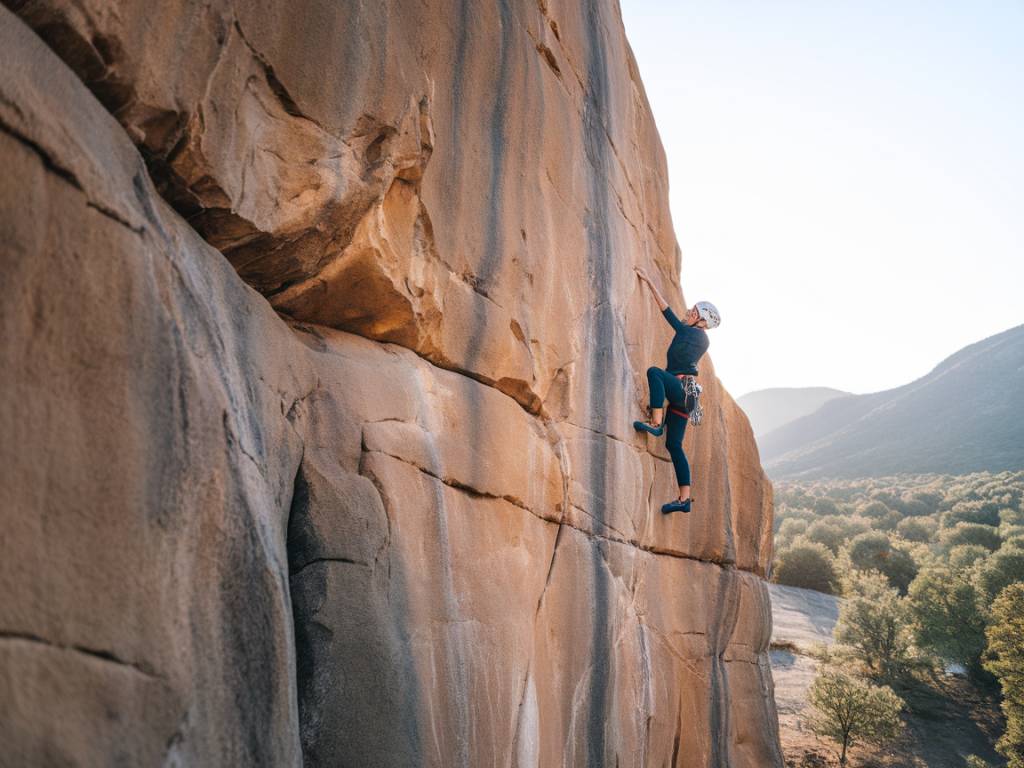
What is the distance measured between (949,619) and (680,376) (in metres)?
27.4

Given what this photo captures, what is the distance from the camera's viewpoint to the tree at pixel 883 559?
4078 cm

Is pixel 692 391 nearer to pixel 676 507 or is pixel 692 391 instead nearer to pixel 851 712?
pixel 676 507

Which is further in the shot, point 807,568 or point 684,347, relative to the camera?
point 807,568

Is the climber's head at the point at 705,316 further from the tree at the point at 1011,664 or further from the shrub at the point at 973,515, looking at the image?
the shrub at the point at 973,515

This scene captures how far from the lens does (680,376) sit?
31.7 ft

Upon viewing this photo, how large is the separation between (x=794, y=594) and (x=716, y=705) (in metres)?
31.4

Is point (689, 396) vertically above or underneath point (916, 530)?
above

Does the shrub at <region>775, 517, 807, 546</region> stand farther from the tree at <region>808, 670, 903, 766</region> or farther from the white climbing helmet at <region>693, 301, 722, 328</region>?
the white climbing helmet at <region>693, 301, 722, 328</region>

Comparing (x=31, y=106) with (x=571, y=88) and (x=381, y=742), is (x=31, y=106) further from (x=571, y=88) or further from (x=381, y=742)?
(x=571, y=88)

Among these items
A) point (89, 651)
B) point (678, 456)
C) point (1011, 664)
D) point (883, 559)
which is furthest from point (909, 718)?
point (89, 651)

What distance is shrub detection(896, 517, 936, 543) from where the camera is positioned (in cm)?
5462

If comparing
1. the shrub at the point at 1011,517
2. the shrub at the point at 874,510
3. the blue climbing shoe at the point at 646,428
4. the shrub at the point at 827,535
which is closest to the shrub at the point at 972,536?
the shrub at the point at 1011,517

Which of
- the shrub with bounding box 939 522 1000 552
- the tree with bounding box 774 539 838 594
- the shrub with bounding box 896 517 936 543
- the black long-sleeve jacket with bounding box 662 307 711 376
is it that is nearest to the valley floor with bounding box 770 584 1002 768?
the tree with bounding box 774 539 838 594

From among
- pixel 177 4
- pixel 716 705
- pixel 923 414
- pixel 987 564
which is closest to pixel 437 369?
pixel 177 4
